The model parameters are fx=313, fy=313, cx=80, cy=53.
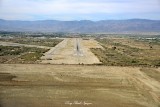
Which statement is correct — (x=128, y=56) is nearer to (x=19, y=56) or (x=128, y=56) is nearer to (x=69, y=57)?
(x=69, y=57)

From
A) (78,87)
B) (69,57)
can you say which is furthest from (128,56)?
(78,87)

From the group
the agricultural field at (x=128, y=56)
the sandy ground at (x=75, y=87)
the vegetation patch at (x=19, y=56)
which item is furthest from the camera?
the agricultural field at (x=128, y=56)

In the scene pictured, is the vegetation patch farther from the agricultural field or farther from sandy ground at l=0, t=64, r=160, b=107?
the agricultural field

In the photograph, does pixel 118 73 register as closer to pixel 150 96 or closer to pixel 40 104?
pixel 150 96

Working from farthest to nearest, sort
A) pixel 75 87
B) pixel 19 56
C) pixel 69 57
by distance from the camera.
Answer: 1. pixel 19 56
2. pixel 69 57
3. pixel 75 87

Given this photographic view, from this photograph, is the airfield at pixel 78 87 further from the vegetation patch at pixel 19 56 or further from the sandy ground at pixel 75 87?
the vegetation patch at pixel 19 56

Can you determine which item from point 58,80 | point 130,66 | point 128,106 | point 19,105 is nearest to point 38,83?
point 58,80

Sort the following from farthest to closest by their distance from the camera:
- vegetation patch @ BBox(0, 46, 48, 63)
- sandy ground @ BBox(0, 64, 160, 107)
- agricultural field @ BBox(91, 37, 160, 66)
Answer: agricultural field @ BBox(91, 37, 160, 66) < vegetation patch @ BBox(0, 46, 48, 63) < sandy ground @ BBox(0, 64, 160, 107)

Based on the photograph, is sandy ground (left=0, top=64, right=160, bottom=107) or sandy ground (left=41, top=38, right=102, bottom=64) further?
sandy ground (left=41, top=38, right=102, bottom=64)

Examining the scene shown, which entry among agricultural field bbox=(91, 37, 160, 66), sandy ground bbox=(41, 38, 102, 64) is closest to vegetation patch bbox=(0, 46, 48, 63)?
sandy ground bbox=(41, 38, 102, 64)

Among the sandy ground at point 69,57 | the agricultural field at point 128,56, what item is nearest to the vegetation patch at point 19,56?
the sandy ground at point 69,57
